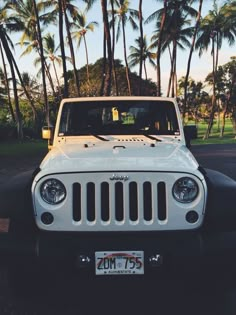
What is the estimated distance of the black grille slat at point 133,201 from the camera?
3.83m

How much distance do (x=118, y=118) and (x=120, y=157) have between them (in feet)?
5.25

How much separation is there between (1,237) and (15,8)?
136ft

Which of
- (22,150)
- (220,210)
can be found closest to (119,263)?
(220,210)

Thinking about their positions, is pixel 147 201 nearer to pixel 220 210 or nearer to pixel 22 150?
pixel 220 210

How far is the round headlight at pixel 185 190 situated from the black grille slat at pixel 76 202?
28.1 inches

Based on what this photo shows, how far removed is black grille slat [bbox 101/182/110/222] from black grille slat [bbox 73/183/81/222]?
177 mm

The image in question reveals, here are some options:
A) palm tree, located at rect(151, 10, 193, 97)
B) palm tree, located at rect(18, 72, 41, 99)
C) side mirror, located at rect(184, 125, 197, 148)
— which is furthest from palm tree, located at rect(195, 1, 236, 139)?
side mirror, located at rect(184, 125, 197, 148)

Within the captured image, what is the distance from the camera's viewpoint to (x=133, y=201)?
3830 mm

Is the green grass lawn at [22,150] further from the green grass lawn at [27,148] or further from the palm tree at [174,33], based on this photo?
the palm tree at [174,33]

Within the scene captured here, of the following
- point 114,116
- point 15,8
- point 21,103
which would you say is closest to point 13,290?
point 114,116

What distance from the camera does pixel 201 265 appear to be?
12.4 ft

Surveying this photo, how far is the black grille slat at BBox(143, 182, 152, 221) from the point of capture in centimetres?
→ 383

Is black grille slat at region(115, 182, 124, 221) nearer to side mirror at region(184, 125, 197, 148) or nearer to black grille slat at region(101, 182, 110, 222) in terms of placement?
black grille slat at region(101, 182, 110, 222)

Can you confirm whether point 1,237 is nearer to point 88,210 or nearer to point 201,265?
point 88,210
